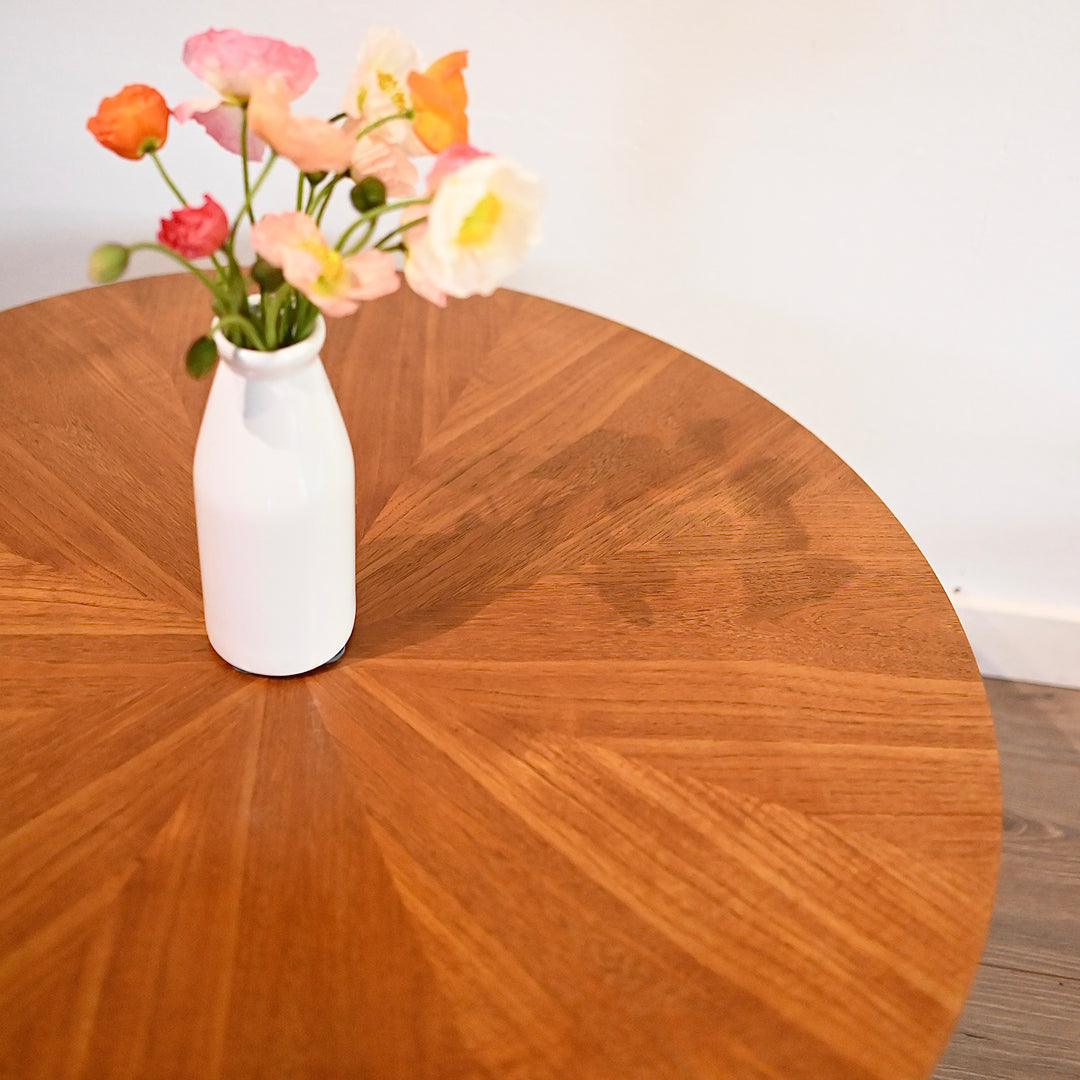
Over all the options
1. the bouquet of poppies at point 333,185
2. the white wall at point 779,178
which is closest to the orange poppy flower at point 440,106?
the bouquet of poppies at point 333,185

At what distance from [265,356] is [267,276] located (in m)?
0.04

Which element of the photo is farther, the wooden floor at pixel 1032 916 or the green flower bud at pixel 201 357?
the wooden floor at pixel 1032 916

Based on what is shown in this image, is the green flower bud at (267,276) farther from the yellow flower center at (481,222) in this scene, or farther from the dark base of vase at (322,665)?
the dark base of vase at (322,665)

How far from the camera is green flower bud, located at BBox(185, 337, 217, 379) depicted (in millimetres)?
642

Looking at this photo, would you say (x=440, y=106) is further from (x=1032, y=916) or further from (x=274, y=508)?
(x=1032, y=916)

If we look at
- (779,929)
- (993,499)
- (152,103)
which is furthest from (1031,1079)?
(152,103)

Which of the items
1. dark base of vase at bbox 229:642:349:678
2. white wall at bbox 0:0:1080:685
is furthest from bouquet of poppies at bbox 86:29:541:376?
white wall at bbox 0:0:1080:685

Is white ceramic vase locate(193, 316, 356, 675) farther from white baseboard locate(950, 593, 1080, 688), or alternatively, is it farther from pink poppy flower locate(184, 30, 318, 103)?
white baseboard locate(950, 593, 1080, 688)

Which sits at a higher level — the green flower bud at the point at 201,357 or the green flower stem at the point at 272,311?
the green flower stem at the point at 272,311

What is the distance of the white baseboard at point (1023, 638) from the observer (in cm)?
170

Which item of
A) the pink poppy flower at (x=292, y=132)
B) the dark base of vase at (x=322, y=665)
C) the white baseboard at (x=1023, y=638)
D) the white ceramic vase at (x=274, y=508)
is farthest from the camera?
the white baseboard at (x=1023, y=638)

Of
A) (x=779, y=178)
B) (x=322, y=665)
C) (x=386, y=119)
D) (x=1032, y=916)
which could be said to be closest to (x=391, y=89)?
(x=386, y=119)

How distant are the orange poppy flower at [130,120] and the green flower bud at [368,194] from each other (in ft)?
0.34

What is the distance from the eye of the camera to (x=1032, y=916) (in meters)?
1.47
